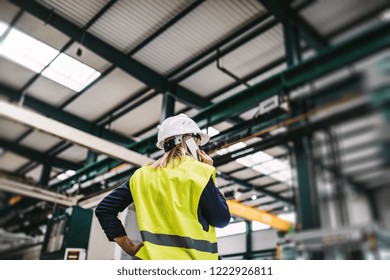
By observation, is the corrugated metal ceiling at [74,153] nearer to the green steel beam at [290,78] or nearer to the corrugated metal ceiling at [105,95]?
the green steel beam at [290,78]

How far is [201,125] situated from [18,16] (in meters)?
2.60

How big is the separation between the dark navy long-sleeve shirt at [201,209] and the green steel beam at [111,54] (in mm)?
1840

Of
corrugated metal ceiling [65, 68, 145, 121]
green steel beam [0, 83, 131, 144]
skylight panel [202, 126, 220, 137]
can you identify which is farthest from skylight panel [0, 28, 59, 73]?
skylight panel [202, 126, 220, 137]

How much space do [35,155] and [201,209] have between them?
4.63 feet

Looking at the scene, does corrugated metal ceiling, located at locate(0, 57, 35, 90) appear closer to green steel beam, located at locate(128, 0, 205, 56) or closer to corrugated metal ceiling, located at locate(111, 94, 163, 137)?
corrugated metal ceiling, located at locate(111, 94, 163, 137)

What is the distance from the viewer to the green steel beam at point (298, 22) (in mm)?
1733

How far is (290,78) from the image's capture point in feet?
9.46

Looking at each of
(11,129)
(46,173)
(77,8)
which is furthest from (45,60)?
(77,8)

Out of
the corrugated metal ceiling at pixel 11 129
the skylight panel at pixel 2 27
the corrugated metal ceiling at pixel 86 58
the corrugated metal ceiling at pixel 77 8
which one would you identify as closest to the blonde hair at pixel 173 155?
the corrugated metal ceiling at pixel 11 129

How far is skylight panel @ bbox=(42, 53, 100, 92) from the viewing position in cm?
249

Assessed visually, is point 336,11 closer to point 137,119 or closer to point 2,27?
point 2,27

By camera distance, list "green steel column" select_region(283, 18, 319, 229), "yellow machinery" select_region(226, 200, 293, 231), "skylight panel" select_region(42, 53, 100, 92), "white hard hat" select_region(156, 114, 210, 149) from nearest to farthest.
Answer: "green steel column" select_region(283, 18, 319, 229) → "white hard hat" select_region(156, 114, 210, 149) → "skylight panel" select_region(42, 53, 100, 92) → "yellow machinery" select_region(226, 200, 293, 231)

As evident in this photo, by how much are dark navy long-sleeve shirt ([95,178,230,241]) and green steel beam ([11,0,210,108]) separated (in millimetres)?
1840

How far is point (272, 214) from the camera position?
23.7ft
